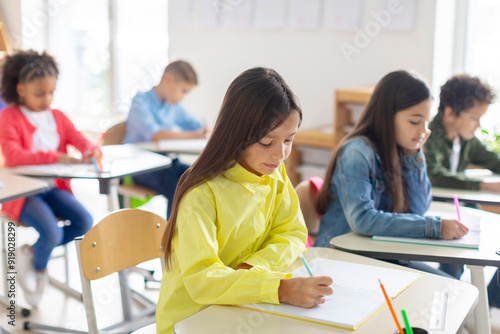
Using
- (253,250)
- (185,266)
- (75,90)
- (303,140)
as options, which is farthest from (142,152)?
(75,90)

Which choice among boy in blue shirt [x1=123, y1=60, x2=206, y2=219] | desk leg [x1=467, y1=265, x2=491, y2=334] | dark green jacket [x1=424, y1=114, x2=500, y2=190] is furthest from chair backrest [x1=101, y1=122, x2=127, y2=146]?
desk leg [x1=467, y1=265, x2=491, y2=334]

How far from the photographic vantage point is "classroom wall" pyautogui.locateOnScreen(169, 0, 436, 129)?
12.1ft

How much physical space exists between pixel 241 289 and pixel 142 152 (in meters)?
→ 1.89

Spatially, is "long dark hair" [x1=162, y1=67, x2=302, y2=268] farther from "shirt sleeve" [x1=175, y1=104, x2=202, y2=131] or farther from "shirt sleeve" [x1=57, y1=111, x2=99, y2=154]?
"shirt sleeve" [x1=175, y1=104, x2=202, y2=131]

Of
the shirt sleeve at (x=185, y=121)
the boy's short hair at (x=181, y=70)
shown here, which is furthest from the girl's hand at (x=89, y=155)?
the shirt sleeve at (x=185, y=121)

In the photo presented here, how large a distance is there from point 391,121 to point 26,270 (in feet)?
5.67

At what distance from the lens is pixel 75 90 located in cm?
622

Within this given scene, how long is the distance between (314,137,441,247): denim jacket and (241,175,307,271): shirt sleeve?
0.96ft

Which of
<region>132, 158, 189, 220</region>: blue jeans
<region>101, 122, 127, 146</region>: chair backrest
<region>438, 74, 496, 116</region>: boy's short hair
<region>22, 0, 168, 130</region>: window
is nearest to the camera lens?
<region>438, 74, 496, 116</region>: boy's short hair

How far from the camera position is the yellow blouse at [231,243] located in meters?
1.19

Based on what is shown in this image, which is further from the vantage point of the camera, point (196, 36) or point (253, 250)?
point (196, 36)

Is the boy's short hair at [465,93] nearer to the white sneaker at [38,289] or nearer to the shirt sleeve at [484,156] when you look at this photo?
the shirt sleeve at [484,156]

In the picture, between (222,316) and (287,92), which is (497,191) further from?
(222,316)

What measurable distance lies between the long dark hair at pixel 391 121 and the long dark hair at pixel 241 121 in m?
0.66
